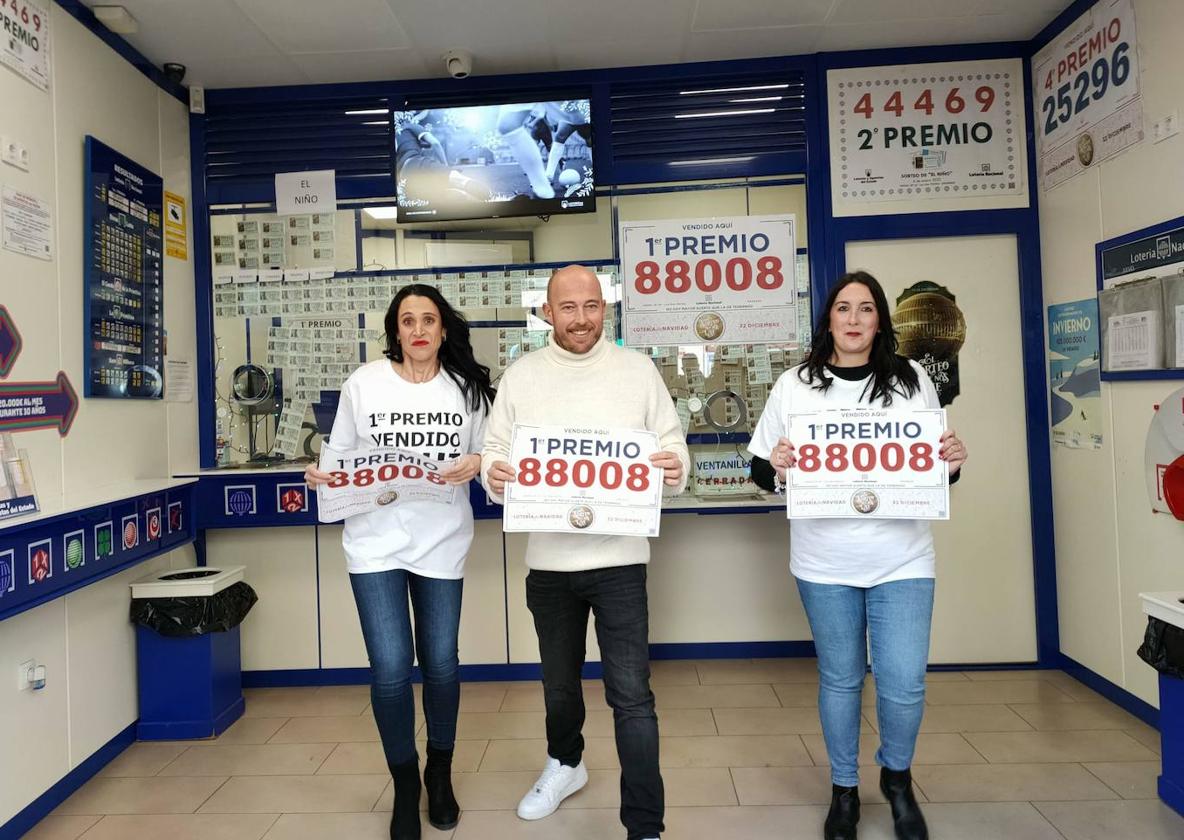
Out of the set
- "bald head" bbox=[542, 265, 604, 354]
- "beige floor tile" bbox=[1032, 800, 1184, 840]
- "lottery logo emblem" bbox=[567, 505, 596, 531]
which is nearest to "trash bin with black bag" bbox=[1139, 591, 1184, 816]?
"beige floor tile" bbox=[1032, 800, 1184, 840]

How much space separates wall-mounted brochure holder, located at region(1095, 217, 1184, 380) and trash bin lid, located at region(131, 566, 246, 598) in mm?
3965

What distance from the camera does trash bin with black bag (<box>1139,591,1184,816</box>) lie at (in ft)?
8.05

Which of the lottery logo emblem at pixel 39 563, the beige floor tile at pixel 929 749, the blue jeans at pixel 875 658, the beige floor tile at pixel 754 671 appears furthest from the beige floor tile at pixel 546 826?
the lottery logo emblem at pixel 39 563

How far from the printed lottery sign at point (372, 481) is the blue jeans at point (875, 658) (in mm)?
1213

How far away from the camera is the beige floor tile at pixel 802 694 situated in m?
3.60

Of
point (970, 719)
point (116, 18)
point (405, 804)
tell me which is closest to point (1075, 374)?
point (970, 719)

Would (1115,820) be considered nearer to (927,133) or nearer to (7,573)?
(927,133)

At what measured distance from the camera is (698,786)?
2842mm

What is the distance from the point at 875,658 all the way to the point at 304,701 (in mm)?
2789

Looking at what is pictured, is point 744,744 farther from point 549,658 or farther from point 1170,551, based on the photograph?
Result: point 1170,551

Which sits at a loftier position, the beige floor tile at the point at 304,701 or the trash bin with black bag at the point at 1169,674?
the trash bin with black bag at the point at 1169,674

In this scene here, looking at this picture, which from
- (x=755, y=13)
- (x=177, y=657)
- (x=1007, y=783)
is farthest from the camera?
(x=755, y=13)

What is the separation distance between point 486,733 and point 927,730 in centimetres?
184

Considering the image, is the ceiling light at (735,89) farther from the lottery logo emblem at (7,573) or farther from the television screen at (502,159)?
the lottery logo emblem at (7,573)
